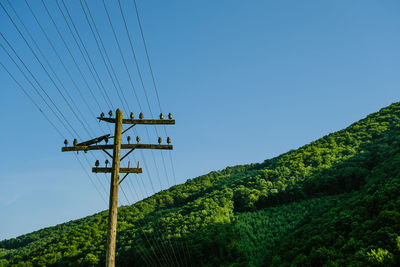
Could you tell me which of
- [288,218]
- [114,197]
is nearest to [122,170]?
[114,197]

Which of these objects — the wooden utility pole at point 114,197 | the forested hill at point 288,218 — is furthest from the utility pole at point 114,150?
the forested hill at point 288,218

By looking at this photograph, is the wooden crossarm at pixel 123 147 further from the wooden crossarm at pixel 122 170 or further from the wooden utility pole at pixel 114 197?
the wooden crossarm at pixel 122 170

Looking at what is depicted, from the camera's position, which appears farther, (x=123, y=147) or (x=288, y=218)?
(x=288, y=218)

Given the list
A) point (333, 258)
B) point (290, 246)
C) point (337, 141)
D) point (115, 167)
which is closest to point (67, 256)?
point (290, 246)

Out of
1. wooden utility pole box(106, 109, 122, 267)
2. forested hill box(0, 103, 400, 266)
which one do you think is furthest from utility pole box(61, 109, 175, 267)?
forested hill box(0, 103, 400, 266)

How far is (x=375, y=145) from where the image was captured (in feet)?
188

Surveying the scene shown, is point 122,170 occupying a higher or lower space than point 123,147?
lower

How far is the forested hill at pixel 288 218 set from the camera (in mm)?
25852

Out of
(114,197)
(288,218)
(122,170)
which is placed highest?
(288,218)

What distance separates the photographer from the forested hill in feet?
84.8

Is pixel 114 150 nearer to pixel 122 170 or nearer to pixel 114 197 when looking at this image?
pixel 122 170

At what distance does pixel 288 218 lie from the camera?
47.8 metres

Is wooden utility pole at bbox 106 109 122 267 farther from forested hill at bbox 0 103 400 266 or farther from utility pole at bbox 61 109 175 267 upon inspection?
forested hill at bbox 0 103 400 266

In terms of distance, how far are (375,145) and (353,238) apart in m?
43.1
